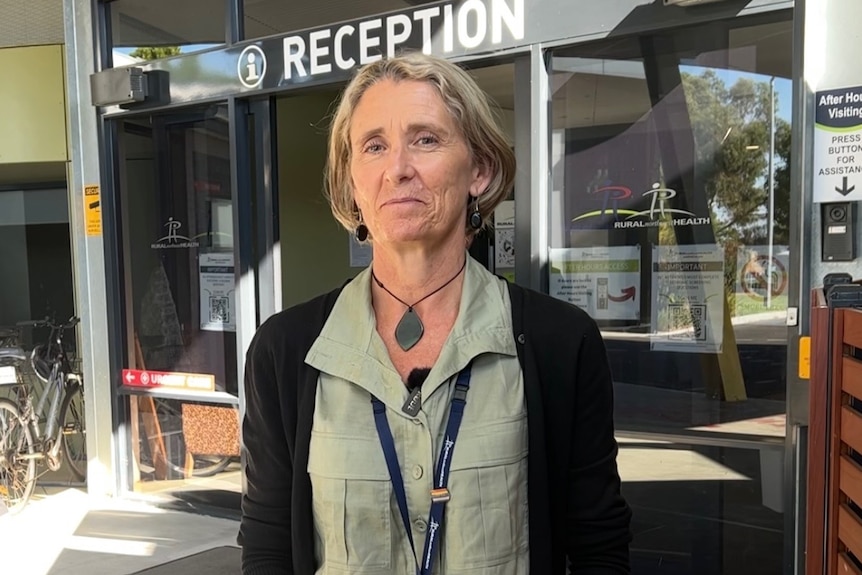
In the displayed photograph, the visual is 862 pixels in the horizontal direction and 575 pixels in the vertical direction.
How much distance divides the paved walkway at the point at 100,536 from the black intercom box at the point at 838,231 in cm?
320

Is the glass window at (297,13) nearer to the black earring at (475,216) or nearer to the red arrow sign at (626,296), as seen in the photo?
the red arrow sign at (626,296)

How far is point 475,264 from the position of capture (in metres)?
1.43

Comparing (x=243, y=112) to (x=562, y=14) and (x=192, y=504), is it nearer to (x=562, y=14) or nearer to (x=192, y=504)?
(x=562, y=14)

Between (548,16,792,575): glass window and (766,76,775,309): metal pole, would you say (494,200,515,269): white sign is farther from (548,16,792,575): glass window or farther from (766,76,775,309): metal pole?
(766,76,775,309): metal pole

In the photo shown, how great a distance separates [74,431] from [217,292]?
73.2 inches

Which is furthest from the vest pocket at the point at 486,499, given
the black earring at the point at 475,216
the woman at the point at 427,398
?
the black earring at the point at 475,216

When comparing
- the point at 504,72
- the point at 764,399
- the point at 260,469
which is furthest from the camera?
the point at 504,72

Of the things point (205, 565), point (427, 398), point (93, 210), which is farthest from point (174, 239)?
point (427, 398)

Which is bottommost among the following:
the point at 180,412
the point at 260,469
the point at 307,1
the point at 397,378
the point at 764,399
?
the point at 180,412

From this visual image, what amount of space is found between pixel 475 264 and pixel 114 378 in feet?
12.9

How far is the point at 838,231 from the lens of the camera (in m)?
2.48

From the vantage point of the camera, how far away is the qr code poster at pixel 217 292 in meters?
4.27

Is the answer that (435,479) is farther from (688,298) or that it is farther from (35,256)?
(35,256)

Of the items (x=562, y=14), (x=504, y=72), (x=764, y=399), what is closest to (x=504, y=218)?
(x=504, y=72)
